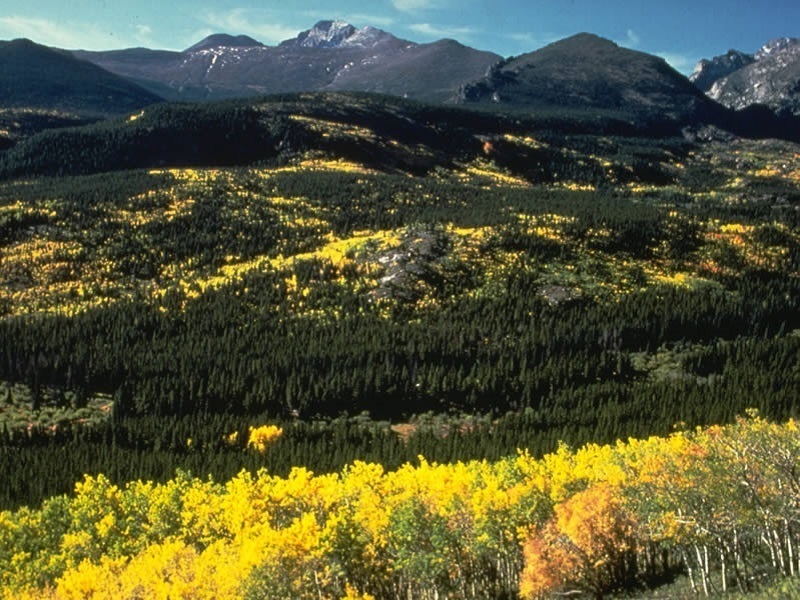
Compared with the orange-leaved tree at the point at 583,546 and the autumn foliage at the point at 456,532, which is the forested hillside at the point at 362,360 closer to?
the autumn foliage at the point at 456,532

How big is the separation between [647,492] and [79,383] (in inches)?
3509

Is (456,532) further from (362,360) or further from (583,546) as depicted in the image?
(362,360)

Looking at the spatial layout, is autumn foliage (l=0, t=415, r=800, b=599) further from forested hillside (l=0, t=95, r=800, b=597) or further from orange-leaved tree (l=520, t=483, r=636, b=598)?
forested hillside (l=0, t=95, r=800, b=597)

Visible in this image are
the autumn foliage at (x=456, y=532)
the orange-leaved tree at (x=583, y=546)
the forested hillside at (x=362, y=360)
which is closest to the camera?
the autumn foliage at (x=456, y=532)

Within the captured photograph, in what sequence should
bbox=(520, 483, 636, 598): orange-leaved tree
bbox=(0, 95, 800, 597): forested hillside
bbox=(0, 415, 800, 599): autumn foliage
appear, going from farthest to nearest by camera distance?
bbox=(0, 95, 800, 597): forested hillside < bbox=(520, 483, 636, 598): orange-leaved tree < bbox=(0, 415, 800, 599): autumn foliage

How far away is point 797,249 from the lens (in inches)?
7603

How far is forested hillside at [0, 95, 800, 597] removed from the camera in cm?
5281

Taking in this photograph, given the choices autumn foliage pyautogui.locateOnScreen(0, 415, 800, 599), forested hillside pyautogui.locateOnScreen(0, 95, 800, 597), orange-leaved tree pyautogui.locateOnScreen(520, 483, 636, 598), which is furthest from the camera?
forested hillside pyautogui.locateOnScreen(0, 95, 800, 597)

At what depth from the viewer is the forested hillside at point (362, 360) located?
173 ft

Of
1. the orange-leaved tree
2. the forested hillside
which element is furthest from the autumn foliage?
the forested hillside

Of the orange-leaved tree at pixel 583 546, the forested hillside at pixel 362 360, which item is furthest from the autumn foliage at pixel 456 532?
the forested hillside at pixel 362 360

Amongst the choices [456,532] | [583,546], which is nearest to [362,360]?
[456,532]

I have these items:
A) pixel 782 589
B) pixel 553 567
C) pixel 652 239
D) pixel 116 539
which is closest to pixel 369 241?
pixel 652 239

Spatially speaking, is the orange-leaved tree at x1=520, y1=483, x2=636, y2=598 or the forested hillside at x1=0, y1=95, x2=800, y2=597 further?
the forested hillside at x1=0, y1=95, x2=800, y2=597
